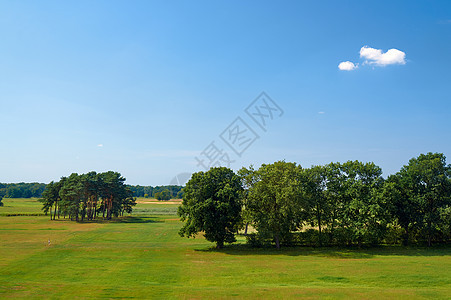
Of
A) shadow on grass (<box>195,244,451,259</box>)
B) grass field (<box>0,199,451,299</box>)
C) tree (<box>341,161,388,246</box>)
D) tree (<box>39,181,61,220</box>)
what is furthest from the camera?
tree (<box>39,181,61,220</box>)

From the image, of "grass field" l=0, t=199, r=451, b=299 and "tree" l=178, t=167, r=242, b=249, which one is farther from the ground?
"tree" l=178, t=167, r=242, b=249

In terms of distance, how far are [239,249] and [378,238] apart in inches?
1023

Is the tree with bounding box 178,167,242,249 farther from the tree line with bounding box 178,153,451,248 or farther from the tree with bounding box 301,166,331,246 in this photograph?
the tree with bounding box 301,166,331,246

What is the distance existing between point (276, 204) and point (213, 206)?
12053mm

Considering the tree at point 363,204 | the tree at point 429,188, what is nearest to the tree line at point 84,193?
the tree at point 363,204

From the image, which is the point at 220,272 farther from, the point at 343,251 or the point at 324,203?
the point at 324,203

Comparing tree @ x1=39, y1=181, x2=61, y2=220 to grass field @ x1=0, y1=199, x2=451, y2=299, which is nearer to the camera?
grass field @ x1=0, y1=199, x2=451, y2=299

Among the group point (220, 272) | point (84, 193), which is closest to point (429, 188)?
point (220, 272)

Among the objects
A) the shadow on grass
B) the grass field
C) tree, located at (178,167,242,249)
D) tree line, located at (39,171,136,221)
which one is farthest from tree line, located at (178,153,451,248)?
tree line, located at (39,171,136,221)

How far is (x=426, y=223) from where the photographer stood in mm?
53406

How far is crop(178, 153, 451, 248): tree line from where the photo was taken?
51250 millimetres

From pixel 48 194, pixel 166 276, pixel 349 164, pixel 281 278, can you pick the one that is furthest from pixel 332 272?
pixel 48 194

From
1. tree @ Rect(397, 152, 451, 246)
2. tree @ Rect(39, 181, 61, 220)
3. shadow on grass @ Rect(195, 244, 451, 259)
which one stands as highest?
tree @ Rect(397, 152, 451, 246)

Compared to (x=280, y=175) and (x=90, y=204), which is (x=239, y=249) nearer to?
(x=280, y=175)
